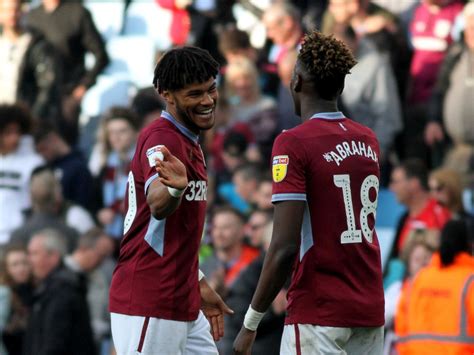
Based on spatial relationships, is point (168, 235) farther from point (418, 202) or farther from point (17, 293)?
point (17, 293)

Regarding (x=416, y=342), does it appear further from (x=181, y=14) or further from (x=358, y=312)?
(x=181, y=14)

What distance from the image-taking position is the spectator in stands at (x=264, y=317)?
33.6 feet

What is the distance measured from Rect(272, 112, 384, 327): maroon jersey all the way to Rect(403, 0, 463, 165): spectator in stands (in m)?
6.39

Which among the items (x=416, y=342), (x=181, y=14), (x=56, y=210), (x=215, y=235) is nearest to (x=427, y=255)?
(x=416, y=342)

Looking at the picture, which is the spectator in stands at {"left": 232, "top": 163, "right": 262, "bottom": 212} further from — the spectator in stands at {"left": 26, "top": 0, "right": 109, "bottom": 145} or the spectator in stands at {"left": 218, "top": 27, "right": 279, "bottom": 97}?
the spectator in stands at {"left": 26, "top": 0, "right": 109, "bottom": 145}

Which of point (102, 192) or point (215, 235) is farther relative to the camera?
point (102, 192)

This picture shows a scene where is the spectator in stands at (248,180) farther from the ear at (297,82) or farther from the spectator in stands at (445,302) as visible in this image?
the ear at (297,82)

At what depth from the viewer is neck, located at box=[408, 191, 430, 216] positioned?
11.9m

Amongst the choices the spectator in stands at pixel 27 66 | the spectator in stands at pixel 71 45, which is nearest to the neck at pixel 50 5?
the spectator in stands at pixel 71 45

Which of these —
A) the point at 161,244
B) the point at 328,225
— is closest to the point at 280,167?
the point at 328,225

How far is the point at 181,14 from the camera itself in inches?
595

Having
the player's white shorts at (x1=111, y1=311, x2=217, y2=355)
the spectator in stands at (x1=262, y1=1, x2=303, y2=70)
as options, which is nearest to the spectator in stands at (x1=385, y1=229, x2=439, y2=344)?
the spectator in stands at (x1=262, y1=1, x2=303, y2=70)

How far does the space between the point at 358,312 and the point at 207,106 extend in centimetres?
129

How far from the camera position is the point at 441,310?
969cm
